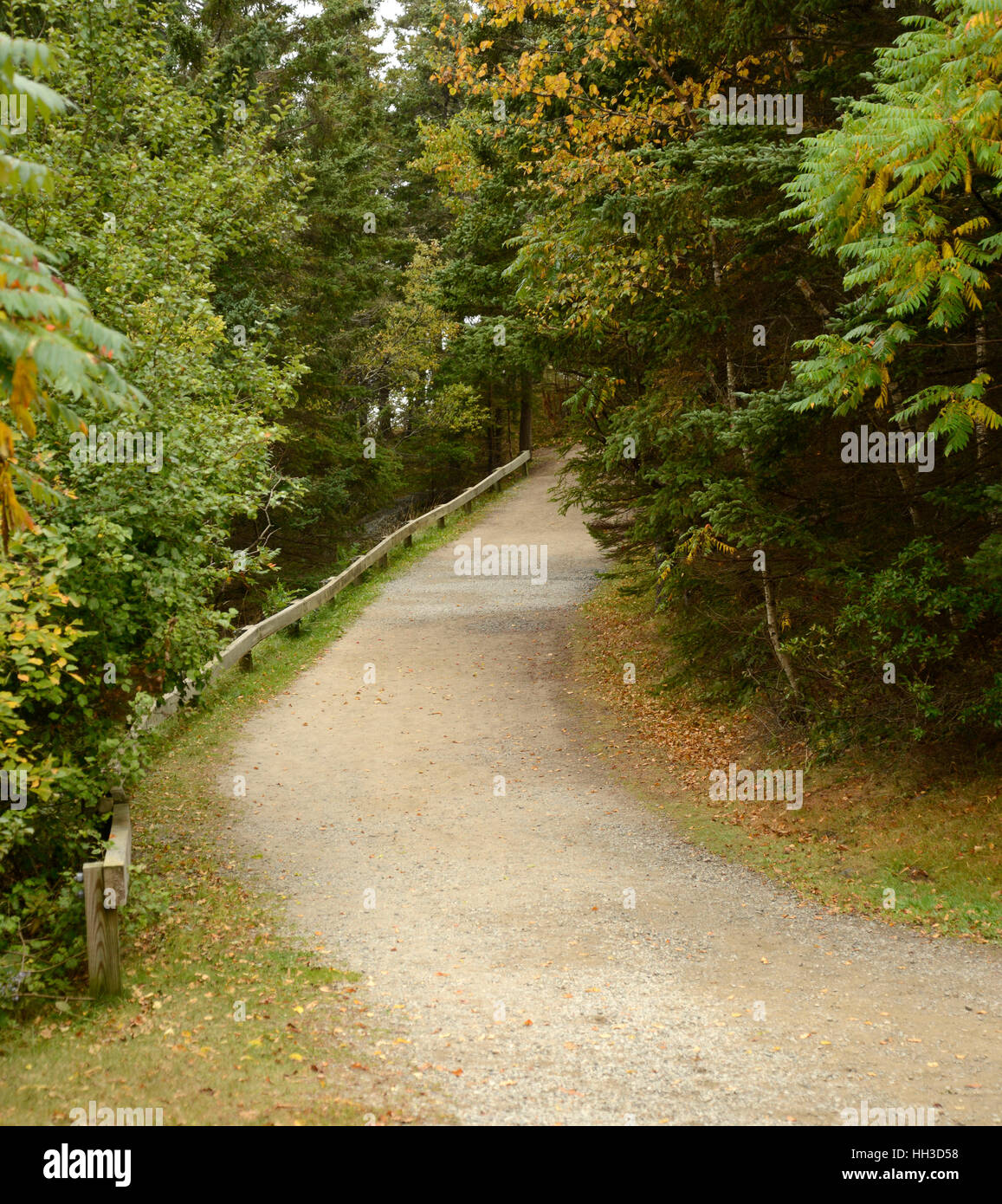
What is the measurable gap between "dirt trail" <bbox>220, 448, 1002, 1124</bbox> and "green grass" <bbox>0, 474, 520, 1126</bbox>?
0.30m

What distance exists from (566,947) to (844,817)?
341cm

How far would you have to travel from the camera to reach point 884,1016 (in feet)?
20.4

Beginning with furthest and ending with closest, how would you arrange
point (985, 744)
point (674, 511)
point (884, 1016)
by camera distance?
point (674, 511) < point (985, 744) < point (884, 1016)

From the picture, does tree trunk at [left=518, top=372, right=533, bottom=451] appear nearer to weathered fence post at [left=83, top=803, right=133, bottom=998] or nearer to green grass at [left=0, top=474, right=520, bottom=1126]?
green grass at [left=0, top=474, right=520, bottom=1126]

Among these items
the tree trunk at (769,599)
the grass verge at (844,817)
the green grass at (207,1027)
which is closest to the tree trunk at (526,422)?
the grass verge at (844,817)

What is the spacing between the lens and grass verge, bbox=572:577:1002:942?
797 centimetres

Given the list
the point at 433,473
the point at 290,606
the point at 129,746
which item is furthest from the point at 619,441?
the point at 433,473

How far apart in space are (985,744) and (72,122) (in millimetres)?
11723

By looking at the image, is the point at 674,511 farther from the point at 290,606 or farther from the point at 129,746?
the point at 290,606

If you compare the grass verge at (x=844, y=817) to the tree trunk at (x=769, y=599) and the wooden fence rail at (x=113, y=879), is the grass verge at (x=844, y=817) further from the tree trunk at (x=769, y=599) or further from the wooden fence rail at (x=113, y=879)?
the wooden fence rail at (x=113, y=879)

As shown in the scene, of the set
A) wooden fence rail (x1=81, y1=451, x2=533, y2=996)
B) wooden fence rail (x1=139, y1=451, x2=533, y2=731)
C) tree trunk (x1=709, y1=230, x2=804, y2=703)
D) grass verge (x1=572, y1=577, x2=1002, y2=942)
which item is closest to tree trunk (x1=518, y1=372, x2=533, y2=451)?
wooden fence rail (x1=139, y1=451, x2=533, y2=731)

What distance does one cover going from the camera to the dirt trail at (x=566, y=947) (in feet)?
18.1

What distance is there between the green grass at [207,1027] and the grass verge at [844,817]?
423 centimetres
